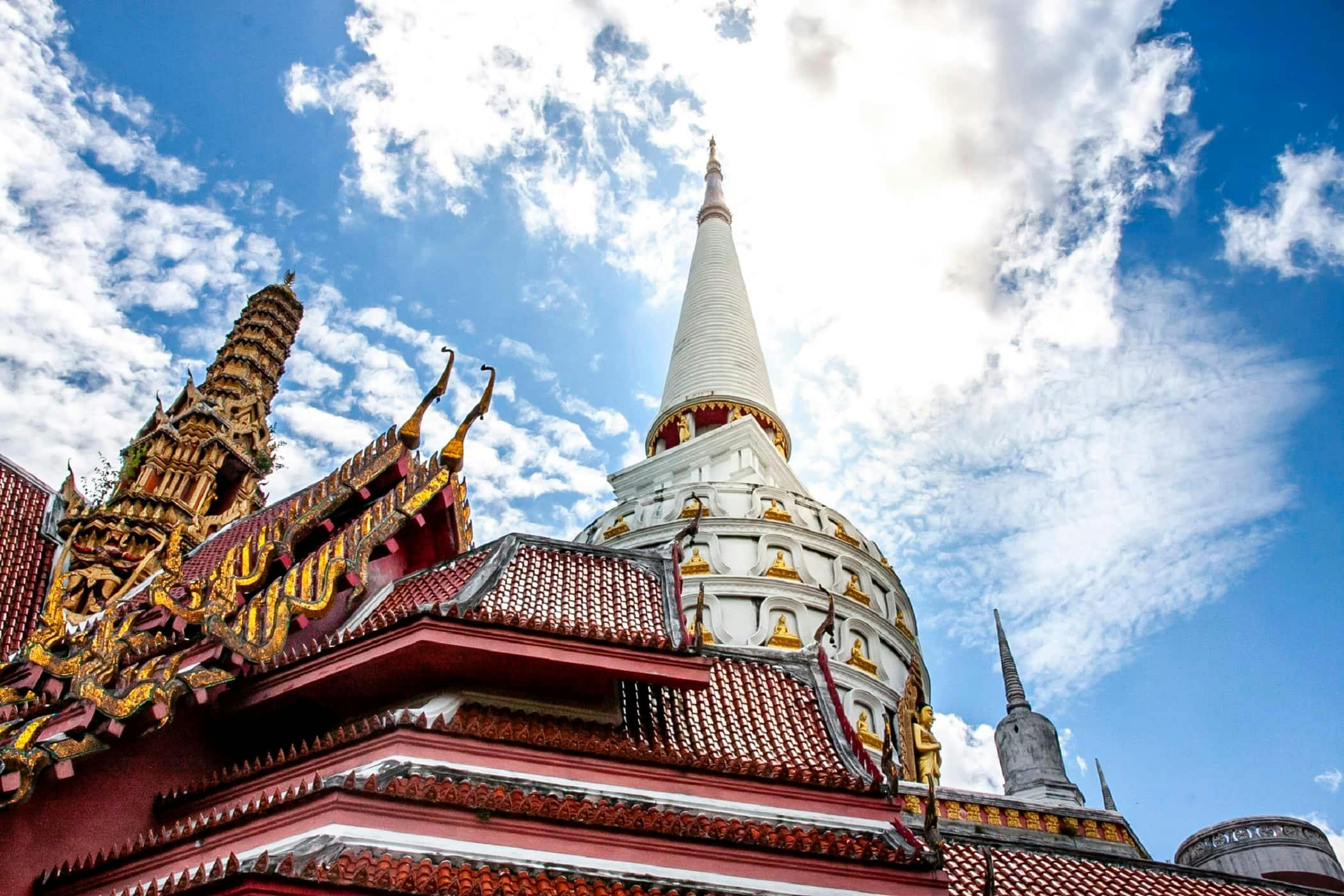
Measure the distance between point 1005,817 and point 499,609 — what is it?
7.25 meters

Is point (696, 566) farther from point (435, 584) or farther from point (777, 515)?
point (435, 584)

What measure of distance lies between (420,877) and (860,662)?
16829 millimetres

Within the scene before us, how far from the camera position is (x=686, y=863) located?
7.34 meters

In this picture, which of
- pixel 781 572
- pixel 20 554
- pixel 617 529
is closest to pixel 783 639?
pixel 781 572

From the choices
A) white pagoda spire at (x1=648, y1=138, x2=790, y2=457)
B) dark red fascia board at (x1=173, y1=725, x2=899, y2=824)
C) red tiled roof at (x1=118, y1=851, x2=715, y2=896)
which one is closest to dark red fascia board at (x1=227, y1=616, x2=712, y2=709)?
dark red fascia board at (x1=173, y1=725, x2=899, y2=824)

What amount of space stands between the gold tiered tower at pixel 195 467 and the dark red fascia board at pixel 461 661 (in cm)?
588

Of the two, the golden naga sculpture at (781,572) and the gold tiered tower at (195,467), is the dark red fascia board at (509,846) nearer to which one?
the gold tiered tower at (195,467)

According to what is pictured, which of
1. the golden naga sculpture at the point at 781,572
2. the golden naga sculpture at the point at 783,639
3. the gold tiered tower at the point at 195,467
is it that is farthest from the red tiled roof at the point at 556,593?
the golden naga sculpture at the point at 781,572

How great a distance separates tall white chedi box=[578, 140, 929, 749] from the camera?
22344mm

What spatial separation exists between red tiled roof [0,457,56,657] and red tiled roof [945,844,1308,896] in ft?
36.0

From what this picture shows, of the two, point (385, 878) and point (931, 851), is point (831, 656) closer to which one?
point (931, 851)

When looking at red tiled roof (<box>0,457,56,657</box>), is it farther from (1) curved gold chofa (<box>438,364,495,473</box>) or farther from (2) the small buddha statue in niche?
(2) the small buddha statue in niche

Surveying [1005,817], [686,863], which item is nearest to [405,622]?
[686,863]

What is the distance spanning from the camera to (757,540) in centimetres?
2428
